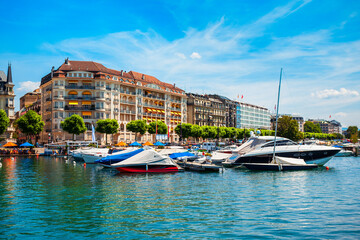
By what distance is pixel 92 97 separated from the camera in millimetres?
114125

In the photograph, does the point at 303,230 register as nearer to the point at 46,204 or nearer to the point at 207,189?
the point at 207,189

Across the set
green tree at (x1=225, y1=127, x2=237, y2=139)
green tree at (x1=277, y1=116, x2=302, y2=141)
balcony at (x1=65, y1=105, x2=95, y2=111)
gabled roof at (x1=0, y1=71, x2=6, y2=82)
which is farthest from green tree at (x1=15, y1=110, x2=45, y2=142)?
green tree at (x1=225, y1=127, x2=237, y2=139)

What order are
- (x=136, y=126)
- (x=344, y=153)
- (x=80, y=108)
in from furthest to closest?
(x=136, y=126), (x=80, y=108), (x=344, y=153)

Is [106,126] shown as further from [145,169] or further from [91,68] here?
[145,169]

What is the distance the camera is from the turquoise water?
58.1 ft

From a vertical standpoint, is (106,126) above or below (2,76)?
below

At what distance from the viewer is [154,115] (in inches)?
5266

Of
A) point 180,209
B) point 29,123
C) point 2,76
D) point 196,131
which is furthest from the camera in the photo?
point 196,131

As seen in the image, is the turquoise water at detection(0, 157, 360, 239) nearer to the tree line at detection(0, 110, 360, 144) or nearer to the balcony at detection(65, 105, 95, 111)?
the tree line at detection(0, 110, 360, 144)

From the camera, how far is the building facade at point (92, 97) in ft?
367

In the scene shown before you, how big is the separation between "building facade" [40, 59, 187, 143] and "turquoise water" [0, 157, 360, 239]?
7826cm

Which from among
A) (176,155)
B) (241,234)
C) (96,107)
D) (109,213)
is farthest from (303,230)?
(96,107)

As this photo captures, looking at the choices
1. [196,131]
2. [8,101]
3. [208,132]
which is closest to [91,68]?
[8,101]

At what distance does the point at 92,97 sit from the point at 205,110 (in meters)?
72.2
